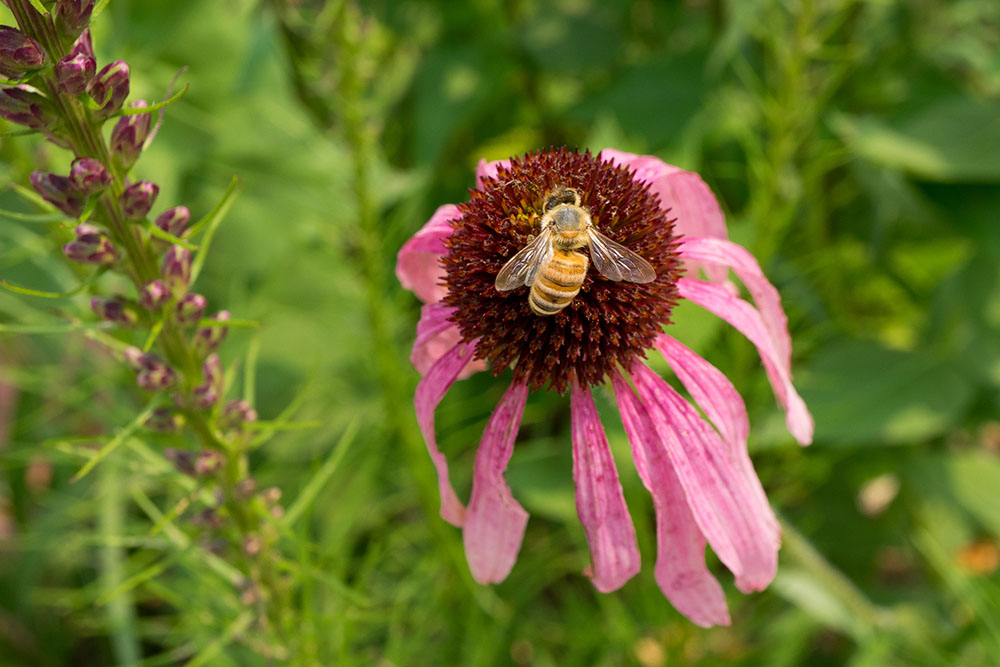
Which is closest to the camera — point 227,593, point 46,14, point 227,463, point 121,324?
point 46,14

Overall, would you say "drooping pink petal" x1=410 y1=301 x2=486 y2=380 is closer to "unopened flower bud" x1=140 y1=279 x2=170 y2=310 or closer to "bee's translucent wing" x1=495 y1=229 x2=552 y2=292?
"bee's translucent wing" x1=495 y1=229 x2=552 y2=292

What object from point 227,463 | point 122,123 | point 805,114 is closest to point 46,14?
point 122,123

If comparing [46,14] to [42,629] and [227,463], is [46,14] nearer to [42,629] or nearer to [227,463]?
[227,463]

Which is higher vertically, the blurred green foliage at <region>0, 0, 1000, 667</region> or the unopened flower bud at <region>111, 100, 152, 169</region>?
the unopened flower bud at <region>111, 100, 152, 169</region>

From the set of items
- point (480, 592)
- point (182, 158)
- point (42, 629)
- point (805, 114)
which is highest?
point (182, 158)

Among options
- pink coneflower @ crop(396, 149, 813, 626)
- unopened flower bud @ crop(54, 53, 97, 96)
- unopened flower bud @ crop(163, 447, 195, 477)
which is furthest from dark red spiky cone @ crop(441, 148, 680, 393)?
unopened flower bud @ crop(54, 53, 97, 96)

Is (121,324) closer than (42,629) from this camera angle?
Yes

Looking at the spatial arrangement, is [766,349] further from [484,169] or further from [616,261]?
[484,169]
